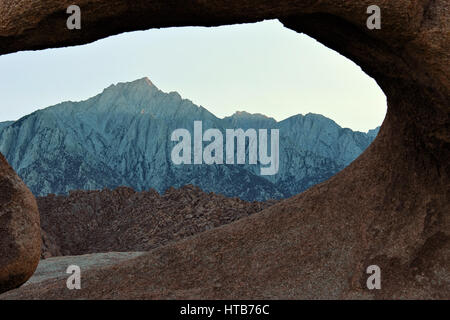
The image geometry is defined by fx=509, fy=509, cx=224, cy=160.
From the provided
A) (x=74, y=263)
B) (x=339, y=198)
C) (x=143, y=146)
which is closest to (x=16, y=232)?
(x=339, y=198)

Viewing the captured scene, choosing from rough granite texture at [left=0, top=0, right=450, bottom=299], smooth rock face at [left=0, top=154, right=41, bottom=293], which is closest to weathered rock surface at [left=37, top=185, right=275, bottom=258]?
rough granite texture at [left=0, top=0, right=450, bottom=299]

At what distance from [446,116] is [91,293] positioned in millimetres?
6565

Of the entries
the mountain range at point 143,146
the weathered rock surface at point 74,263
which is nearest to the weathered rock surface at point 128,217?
the weathered rock surface at point 74,263

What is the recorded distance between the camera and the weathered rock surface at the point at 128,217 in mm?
21953

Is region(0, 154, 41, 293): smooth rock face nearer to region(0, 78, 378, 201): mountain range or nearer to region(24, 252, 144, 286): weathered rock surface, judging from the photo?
region(24, 252, 144, 286): weathered rock surface

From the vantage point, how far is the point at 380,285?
7.38m

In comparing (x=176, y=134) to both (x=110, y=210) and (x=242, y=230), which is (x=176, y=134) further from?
(x=242, y=230)

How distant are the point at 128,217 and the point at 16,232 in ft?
56.7

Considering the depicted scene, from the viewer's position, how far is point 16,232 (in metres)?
6.94

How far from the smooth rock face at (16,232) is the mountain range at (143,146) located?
60.1 m

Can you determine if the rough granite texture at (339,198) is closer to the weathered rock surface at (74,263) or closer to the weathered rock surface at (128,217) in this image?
the weathered rock surface at (74,263)

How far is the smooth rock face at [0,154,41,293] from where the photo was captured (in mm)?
6793

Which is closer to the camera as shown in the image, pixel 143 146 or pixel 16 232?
pixel 16 232

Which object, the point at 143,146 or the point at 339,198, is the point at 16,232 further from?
the point at 143,146
